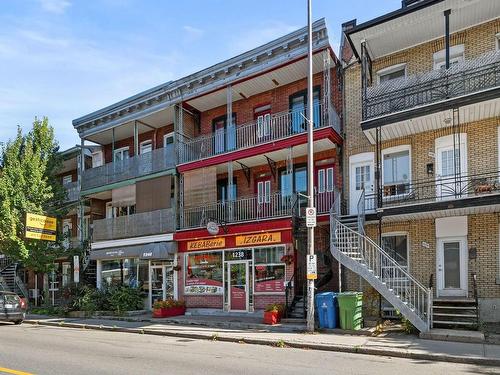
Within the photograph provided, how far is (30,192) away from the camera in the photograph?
24.6 m

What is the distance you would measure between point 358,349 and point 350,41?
415 inches

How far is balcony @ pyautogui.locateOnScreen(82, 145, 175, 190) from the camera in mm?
22562

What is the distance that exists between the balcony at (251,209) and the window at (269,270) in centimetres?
131

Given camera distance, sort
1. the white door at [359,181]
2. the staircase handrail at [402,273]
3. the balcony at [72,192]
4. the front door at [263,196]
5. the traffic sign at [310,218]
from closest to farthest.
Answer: the staircase handrail at [402,273], the traffic sign at [310,218], the white door at [359,181], the front door at [263,196], the balcony at [72,192]

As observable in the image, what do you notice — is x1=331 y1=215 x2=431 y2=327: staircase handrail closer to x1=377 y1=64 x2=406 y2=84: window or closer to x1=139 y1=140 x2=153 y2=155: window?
x1=377 y1=64 x2=406 y2=84: window

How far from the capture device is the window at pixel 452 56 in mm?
15883

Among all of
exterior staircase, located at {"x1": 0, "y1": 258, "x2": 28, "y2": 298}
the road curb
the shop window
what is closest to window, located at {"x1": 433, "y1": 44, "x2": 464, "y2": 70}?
the road curb

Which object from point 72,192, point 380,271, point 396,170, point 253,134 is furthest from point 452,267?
point 72,192

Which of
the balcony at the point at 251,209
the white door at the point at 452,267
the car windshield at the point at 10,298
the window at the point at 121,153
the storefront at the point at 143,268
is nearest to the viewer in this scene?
the white door at the point at 452,267

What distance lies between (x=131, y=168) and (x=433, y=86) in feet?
48.5

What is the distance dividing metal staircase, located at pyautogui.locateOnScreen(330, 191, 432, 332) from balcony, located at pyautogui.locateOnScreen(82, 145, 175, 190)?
9210 mm

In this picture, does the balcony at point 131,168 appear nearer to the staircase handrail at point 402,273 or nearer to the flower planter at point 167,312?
the flower planter at point 167,312

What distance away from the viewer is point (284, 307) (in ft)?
54.5

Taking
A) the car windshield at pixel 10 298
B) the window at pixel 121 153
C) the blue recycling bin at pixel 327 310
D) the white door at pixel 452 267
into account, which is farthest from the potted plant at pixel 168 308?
the white door at pixel 452 267
